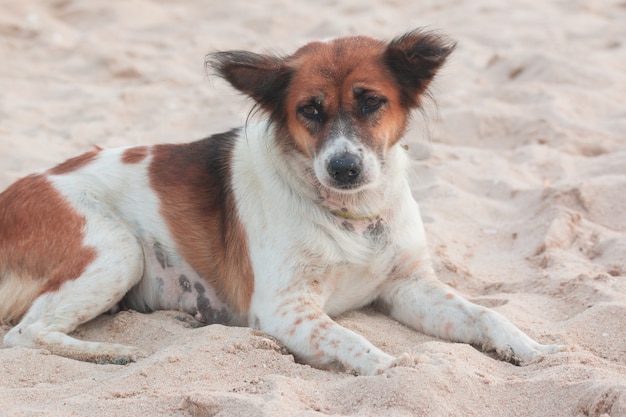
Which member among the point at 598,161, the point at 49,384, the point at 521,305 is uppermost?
the point at 598,161

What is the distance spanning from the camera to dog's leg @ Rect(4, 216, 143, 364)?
4188 millimetres

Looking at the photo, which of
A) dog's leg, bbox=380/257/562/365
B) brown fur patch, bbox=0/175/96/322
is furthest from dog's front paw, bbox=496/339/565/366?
brown fur patch, bbox=0/175/96/322

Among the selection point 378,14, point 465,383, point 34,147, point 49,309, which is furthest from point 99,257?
point 378,14

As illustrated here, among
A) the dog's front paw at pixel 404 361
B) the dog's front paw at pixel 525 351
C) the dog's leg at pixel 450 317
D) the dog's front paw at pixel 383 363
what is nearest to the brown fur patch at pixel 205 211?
the dog's leg at pixel 450 317

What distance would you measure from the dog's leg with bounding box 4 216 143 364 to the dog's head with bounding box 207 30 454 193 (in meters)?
1.01

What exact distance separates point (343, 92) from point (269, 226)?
2.54 feet

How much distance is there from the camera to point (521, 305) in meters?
4.56

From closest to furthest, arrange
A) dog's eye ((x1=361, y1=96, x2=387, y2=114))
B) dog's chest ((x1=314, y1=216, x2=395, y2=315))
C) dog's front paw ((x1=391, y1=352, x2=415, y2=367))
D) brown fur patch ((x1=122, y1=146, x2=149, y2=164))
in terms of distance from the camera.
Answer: dog's front paw ((x1=391, y1=352, x2=415, y2=367))
dog's eye ((x1=361, y1=96, x2=387, y2=114))
dog's chest ((x1=314, y1=216, x2=395, y2=315))
brown fur patch ((x1=122, y1=146, x2=149, y2=164))

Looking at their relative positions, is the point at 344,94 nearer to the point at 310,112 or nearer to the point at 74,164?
the point at 310,112

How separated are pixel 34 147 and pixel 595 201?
413cm

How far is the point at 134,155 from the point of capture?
192 inches

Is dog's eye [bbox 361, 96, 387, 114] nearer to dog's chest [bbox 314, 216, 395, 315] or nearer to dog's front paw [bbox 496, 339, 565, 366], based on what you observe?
dog's chest [bbox 314, 216, 395, 315]

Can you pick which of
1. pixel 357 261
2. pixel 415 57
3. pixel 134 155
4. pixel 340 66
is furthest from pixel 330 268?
pixel 134 155

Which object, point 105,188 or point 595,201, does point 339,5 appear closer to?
point 595,201
